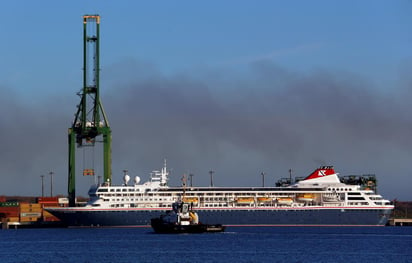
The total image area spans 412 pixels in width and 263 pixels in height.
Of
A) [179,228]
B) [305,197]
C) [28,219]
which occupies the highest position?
[305,197]

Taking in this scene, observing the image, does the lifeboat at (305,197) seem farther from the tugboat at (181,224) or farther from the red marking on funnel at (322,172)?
the tugboat at (181,224)

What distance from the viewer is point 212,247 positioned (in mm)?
76625

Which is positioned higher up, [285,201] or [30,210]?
[30,210]

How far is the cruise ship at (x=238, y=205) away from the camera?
369 feet

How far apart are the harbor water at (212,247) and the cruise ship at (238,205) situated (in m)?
8.37

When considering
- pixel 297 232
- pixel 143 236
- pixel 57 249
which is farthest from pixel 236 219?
pixel 57 249

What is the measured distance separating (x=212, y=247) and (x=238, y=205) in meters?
38.2

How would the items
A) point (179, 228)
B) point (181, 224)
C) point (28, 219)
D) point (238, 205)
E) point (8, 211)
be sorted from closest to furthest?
point (179, 228) < point (181, 224) < point (238, 205) < point (28, 219) < point (8, 211)

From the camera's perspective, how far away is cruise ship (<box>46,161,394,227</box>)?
369 feet

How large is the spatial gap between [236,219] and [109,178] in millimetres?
16573

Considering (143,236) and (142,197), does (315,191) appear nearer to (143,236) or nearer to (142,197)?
(142,197)

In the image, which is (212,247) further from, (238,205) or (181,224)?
(238,205)

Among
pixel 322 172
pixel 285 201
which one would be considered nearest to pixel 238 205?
pixel 285 201

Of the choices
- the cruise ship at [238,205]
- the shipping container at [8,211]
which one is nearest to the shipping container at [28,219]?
the shipping container at [8,211]
